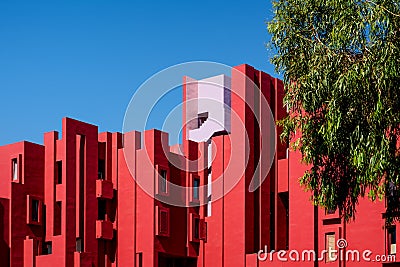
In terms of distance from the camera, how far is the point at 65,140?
35.5 metres

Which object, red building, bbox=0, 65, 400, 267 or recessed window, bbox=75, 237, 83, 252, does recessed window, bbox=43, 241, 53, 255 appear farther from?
recessed window, bbox=75, 237, 83, 252

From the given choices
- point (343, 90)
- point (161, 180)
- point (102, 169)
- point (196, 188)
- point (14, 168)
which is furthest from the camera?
point (102, 169)

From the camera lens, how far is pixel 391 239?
1185 inches

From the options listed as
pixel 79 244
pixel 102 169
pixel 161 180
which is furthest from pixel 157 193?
pixel 79 244

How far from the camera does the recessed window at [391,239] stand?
29328 mm

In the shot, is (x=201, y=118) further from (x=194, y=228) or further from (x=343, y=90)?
(x=343, y=90)

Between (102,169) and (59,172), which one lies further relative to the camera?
(102,169)

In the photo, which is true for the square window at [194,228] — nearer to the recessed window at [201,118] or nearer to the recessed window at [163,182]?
the recessed window at [163,182]

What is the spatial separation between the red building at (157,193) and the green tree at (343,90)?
1179 cm

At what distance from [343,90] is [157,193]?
58.6 ft

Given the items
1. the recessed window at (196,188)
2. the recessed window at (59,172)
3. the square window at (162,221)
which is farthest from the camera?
the recessed window at (196,188)

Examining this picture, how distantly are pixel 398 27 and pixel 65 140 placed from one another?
19660 millimetres

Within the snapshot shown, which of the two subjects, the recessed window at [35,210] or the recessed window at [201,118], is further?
the recessed window at [201,118]

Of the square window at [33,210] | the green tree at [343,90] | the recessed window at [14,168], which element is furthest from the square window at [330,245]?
the recessed window at [14,168]
